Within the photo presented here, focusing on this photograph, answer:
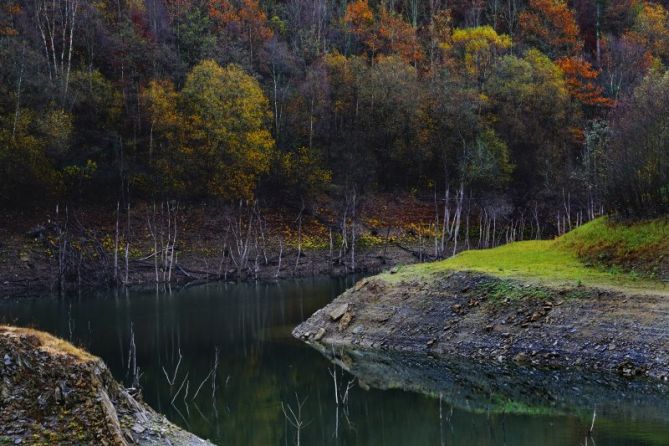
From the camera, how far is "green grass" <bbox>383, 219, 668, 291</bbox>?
30953mm

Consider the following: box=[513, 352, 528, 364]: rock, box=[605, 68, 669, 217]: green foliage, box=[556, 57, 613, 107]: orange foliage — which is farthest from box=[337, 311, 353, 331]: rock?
box=[556, 57, 613, 107]: orange foliage

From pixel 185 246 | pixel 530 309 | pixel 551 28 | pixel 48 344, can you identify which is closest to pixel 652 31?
pixel 551 28

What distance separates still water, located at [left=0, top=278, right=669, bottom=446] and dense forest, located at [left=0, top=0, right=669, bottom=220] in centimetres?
1770

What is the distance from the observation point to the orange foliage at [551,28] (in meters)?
87.8

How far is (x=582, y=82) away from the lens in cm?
8012

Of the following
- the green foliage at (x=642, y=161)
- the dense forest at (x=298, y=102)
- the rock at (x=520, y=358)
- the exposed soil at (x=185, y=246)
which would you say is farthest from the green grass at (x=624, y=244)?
the exposed soil at (x=185, y=246)

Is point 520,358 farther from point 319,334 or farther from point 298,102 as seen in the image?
point 298,102

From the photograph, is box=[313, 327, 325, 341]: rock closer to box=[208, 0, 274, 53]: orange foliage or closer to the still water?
the still water

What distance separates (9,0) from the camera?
63875 mm

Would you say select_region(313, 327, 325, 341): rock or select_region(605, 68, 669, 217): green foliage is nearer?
select_region(605, 68, 669, 217): green foliage

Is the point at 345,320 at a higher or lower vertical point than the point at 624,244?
lower

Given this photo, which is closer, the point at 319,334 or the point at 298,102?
the point at 319,334

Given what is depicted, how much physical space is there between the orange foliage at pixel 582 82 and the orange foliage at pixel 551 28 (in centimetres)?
649

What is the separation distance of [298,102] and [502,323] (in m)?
45.3
